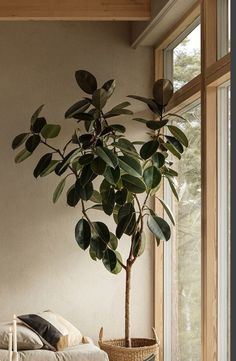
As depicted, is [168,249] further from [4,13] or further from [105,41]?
[4,13]

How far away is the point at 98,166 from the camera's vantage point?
4395 mm

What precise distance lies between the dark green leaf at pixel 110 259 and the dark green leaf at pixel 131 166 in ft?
2.01

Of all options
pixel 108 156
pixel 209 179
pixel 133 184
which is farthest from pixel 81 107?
pixel 209 179

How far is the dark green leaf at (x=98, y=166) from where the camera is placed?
4.36 m

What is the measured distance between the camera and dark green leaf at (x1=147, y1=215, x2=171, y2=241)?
457 centimetres

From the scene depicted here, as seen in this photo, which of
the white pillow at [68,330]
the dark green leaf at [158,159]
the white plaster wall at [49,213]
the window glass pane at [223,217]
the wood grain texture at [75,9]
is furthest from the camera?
the white plaster wall at [49,213]

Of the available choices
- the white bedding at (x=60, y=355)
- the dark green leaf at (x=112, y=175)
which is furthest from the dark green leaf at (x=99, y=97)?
the white bedding at (x=60, y=355)

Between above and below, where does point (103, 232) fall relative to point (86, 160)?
below

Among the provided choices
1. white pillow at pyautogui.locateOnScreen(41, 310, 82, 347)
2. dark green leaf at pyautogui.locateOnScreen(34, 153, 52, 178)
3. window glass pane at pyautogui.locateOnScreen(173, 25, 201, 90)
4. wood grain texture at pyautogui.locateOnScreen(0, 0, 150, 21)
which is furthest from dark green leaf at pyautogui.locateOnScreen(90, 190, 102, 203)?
wood grain texture at pyautogui.locateOnScreen(0, 0, 150, 21)

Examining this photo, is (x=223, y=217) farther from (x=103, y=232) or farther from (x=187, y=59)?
(x=187, y=59)

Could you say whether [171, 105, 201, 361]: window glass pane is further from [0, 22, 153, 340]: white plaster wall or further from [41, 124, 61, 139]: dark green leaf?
[41, 124, 61, 139]: dark green leaf

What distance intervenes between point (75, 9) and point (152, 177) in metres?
1.35

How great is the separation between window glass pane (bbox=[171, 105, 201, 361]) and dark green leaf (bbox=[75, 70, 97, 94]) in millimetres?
708

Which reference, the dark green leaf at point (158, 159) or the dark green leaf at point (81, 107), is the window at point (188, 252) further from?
Result: the dark green leaf at point (81, 107)
